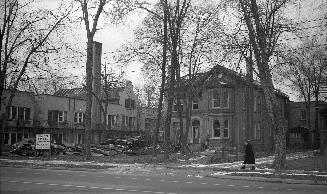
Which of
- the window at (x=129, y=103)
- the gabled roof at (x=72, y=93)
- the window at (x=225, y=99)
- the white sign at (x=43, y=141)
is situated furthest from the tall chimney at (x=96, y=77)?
the white sign at (x=43, y=141)

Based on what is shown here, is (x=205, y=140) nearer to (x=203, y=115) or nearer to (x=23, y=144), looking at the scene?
(x=203, y=115)

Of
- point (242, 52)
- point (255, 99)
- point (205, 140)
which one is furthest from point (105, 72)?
point (242, 52)

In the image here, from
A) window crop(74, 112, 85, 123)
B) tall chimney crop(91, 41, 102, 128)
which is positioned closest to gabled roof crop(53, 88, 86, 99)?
window crop(74, 112, 85, 123)

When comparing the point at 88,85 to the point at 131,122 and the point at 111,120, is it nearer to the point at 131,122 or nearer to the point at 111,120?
the point at 111,120

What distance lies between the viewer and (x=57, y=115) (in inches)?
2247

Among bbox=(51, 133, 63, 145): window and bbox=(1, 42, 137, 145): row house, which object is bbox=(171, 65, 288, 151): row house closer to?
bbox=(1, 42, 137, 145): row house

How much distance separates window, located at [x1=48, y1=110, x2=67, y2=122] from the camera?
55.9 m

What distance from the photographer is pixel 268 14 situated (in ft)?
90.9

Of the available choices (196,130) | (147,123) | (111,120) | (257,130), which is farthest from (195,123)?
(147,123)

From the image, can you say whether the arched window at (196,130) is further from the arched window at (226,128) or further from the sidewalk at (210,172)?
the sidewalk at (210,172)

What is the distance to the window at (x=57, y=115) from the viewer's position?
5588 cm

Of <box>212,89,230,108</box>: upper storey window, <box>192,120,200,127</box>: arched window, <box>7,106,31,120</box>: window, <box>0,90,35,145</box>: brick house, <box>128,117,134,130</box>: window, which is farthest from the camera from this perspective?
<box>128,117,134,130</box>: window

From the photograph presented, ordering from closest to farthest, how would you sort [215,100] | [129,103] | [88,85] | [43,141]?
[88,85] → [43,141] → [215,100] → [129,103]

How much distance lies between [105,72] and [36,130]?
11.8 meters
